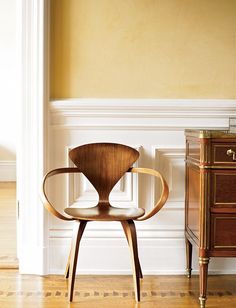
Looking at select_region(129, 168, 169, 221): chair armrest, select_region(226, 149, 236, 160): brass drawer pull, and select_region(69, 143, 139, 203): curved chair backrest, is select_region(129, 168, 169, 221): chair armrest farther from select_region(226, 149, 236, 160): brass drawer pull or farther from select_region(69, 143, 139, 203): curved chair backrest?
select_region(226, 149, 236, 160): brass drawer pull

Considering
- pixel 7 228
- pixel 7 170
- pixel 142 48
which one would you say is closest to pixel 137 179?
pixel 142 48

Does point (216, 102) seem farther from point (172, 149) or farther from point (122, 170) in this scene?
point (122, 170)

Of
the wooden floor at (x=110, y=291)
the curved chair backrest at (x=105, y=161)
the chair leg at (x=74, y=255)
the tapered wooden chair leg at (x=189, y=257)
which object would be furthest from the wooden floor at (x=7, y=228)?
the tapered wooden chair leg at (x=189, y=257)

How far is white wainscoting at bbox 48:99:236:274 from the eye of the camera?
2.85 meters

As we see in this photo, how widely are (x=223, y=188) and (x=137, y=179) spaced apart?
2.06 feet

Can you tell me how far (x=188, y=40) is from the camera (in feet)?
9.39

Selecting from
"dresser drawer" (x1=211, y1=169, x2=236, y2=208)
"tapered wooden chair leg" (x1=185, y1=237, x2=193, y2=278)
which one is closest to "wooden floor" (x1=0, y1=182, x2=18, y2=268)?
"tapered wooden chair leg" (x1=185, y1=237, x2=193, y2=278)

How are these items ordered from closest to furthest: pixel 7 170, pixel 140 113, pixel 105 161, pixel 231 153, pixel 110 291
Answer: pixel 231 153
pixel 110 291
pixel 105 161
pixel 140 113
pixel 7 170

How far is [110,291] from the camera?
257cm

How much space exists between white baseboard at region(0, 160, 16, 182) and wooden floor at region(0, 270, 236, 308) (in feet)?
13.8

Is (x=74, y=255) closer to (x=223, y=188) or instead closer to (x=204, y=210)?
(x=204, y=210)

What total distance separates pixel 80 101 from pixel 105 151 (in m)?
0.33

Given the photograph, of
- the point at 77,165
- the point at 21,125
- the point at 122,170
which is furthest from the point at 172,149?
the point at 21,125

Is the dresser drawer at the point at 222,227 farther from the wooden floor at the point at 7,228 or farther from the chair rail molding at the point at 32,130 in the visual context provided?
the wooden floor at the point at 7,228
